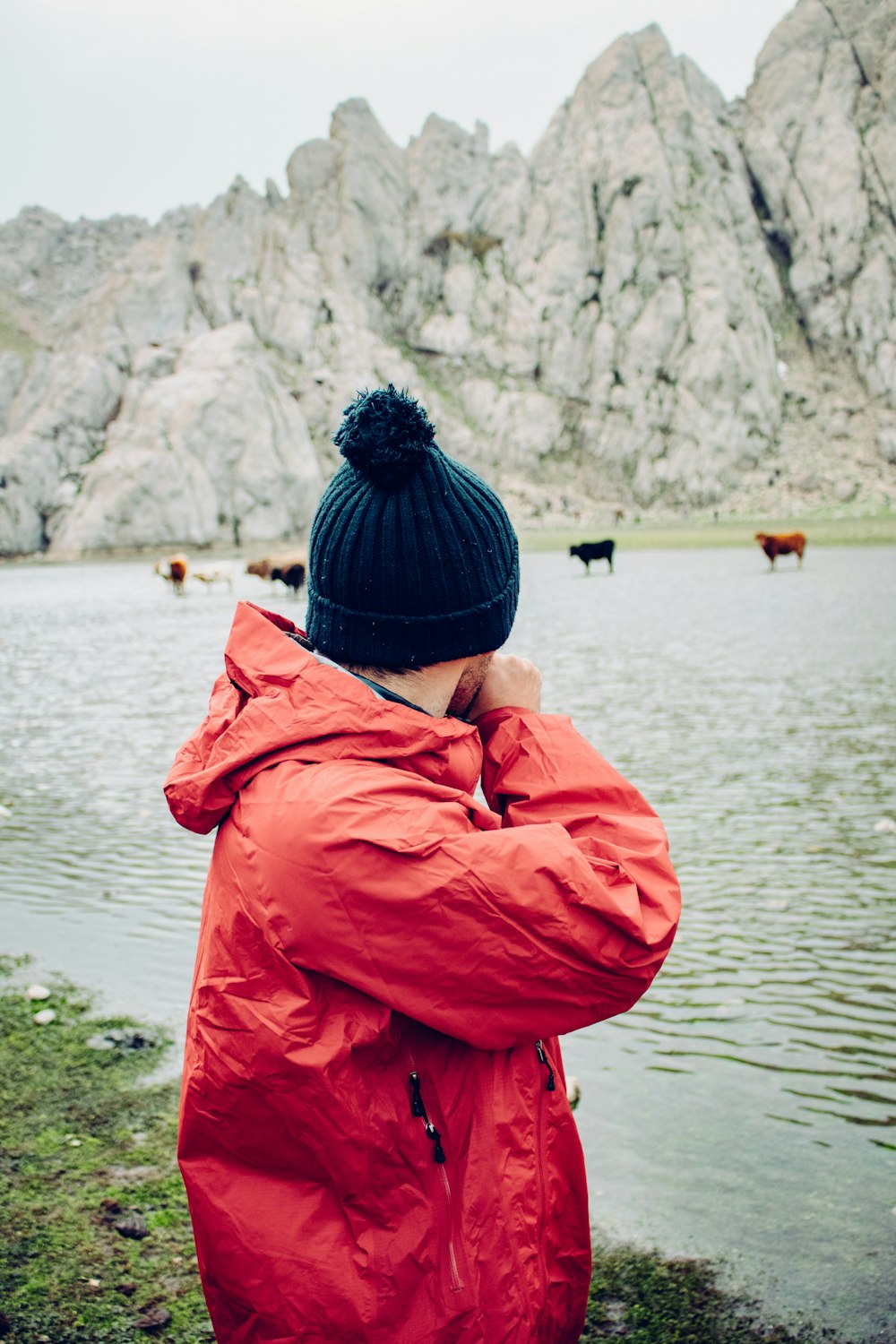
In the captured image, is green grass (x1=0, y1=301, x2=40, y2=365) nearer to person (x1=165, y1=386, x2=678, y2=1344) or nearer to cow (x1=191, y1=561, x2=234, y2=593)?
cow (x1=191, y1=561, x2=234, y2=593)

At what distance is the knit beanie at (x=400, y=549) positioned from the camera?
1.75m

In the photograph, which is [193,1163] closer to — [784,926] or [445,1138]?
[445,1138]

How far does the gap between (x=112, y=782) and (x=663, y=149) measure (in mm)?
117686

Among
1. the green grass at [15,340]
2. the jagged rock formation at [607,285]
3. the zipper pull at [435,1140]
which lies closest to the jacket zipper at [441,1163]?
the zipper pull at [435,1140]

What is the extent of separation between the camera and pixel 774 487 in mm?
104875

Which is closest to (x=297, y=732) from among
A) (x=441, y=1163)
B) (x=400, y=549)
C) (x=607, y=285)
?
(x=400, y=549)

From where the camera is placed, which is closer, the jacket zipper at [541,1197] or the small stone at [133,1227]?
the jacket zipper at [541,1197]

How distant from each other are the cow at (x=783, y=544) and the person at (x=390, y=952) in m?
33.9

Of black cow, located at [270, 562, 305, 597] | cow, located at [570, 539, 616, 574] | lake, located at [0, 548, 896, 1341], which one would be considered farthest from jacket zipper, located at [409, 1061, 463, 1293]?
cow, located at [570, 539, 616, 574]

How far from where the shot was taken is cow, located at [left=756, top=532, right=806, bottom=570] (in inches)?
1336

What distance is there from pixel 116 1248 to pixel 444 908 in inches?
90.1

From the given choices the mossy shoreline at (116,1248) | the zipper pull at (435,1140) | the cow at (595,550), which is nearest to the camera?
the zipper pull at (435,1140)

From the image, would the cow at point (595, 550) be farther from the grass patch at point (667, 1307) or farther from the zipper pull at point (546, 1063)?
the zipper pull at point (546, 1063)

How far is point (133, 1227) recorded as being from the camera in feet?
10.5
